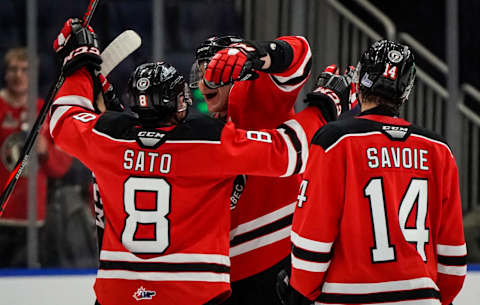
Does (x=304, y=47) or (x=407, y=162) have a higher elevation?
(x=304, y=47)

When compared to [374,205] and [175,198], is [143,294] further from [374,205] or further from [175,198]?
[374,205]

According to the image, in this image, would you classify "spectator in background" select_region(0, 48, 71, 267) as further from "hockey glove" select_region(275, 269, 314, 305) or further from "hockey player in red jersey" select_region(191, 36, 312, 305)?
"hockey glove" select_region(275, 269, 314, 305)

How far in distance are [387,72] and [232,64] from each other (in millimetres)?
328

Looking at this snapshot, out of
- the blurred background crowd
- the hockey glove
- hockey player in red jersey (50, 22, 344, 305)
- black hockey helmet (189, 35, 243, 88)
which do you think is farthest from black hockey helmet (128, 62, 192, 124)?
the blurred background crowd

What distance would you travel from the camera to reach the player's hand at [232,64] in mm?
1601

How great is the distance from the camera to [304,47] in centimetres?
188

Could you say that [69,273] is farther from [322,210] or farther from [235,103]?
[322,210]

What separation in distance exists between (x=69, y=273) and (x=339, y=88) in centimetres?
177

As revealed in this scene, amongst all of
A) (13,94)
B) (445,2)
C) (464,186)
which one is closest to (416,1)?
(445,2)

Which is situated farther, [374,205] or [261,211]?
[261,211]

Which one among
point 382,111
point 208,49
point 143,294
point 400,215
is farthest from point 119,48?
point 400,215

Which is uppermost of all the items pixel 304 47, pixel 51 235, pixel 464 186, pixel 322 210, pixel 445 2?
pixel 445 2

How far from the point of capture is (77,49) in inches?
76.3

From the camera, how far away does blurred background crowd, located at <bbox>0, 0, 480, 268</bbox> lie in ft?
12.7
